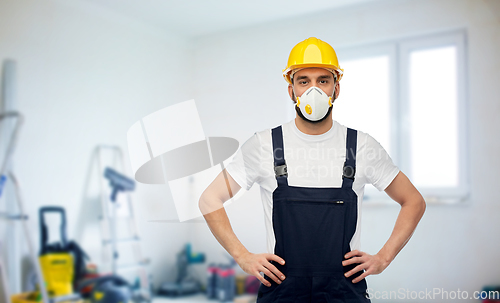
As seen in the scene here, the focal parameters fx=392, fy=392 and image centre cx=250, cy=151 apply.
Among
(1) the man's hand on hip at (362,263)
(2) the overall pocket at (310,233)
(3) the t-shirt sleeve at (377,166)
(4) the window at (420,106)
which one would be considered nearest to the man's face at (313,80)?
(3) the t-shirt sleeve at (377,166)

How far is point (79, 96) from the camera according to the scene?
8.40ft

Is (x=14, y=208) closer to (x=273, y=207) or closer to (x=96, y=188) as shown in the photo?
(x=96, y=188)

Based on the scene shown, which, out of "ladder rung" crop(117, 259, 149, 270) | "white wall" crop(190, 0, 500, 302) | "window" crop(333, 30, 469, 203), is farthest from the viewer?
"ladder rung" crop(117, 259, 149, 270)

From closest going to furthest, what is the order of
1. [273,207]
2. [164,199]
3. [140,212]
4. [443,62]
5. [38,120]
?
[273,207], [38,120], [443,62], [140,212], [164,199]

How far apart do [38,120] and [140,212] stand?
105cm

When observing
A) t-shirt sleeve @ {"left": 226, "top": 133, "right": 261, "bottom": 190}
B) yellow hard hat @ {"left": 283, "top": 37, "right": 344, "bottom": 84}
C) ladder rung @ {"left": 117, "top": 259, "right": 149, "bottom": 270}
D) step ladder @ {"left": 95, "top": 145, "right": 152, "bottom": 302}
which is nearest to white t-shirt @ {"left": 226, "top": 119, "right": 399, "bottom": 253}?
t-shirt sleeve @ {"left": 226, "top": 133, "right": 261, "bottom": 190}

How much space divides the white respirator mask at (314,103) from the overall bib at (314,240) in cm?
17

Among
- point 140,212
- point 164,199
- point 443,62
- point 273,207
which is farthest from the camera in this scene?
point 164,199

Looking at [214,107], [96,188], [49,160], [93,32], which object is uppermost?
[93,32]

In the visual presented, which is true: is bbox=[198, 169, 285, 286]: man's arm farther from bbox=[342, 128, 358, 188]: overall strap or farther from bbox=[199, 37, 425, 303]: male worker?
bbox=[342, 128, 358, 188]: overall strap

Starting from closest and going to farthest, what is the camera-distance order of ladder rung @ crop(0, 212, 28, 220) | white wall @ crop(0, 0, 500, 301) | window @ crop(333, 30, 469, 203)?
ladder rung @ crop(0, 212, 28, 220), white wall @ crop(0, 0, 500, 301), window @ crop(333, 30, 469, 203)

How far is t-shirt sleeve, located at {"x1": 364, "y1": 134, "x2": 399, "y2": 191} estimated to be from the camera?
1.13 meters

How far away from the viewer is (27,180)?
224 cm

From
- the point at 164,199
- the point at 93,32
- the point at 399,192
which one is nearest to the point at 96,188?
the point at 164,199
